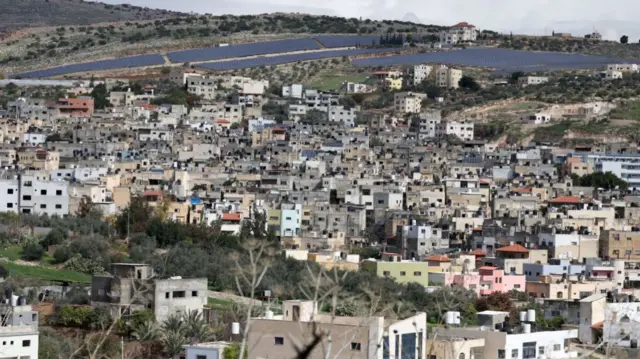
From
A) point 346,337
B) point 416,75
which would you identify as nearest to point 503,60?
point 416,75

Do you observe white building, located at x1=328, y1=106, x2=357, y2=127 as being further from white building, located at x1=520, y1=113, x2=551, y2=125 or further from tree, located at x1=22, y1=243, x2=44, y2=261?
tree, located at x1=22, y1=243, x2=44, y2=261

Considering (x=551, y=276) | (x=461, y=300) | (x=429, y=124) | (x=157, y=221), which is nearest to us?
(x=461, y=300)

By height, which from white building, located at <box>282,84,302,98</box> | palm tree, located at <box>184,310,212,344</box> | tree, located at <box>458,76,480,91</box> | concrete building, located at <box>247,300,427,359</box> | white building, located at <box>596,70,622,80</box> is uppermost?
concrete building, located at <box>247,300,427,359</box>

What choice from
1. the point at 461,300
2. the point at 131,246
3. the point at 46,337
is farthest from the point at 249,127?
the point at 46,337

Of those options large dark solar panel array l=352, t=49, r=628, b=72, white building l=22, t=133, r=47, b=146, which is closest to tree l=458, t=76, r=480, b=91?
large dark solar panel array l=352, t=49, r=628, b=72

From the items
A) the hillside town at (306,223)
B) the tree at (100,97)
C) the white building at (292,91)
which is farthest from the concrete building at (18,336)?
the white building at (292,91)

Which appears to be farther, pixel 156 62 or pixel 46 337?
pixel 156 62

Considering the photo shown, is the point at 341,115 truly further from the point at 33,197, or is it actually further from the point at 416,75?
the point at 33,197

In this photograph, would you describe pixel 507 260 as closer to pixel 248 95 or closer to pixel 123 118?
pixel 123 118
